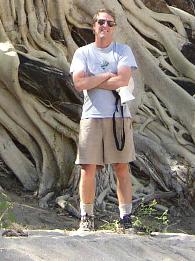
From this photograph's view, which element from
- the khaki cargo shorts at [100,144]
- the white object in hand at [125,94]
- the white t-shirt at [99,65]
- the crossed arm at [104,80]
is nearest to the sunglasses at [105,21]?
the white t-shirt at [99,65]

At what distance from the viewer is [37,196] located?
27.5ft

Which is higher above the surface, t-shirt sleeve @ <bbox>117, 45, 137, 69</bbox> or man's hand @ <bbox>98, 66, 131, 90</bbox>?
t-shirt sleeve @ <bbox>117, 45, 137, 69</bbox>

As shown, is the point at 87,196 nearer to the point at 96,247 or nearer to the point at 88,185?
the point at 88,185

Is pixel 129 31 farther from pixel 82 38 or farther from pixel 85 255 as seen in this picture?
pixel 85 255

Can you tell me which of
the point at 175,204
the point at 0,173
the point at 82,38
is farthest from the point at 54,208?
the point at 82,38

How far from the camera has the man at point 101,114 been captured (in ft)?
17.9

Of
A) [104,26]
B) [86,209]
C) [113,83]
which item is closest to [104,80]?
[113,83]

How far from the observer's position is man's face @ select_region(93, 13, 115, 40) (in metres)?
5.48

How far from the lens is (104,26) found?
18.0ft

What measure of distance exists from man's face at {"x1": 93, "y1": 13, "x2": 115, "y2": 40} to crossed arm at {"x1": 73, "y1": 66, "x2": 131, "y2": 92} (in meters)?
0.28

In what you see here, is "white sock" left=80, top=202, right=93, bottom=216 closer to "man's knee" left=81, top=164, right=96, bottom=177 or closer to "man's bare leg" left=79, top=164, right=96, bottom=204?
"man's bare leg" left=79, top=164, right=96, bottom=204

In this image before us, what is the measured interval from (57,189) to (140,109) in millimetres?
1670

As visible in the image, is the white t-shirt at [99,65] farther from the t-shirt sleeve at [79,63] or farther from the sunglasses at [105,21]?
the sunglasses at [105,21]

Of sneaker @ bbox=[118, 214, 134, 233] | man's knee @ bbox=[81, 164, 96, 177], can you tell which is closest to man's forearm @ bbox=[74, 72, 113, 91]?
man's knee @ bbox=[81, 164, 96, 177]
